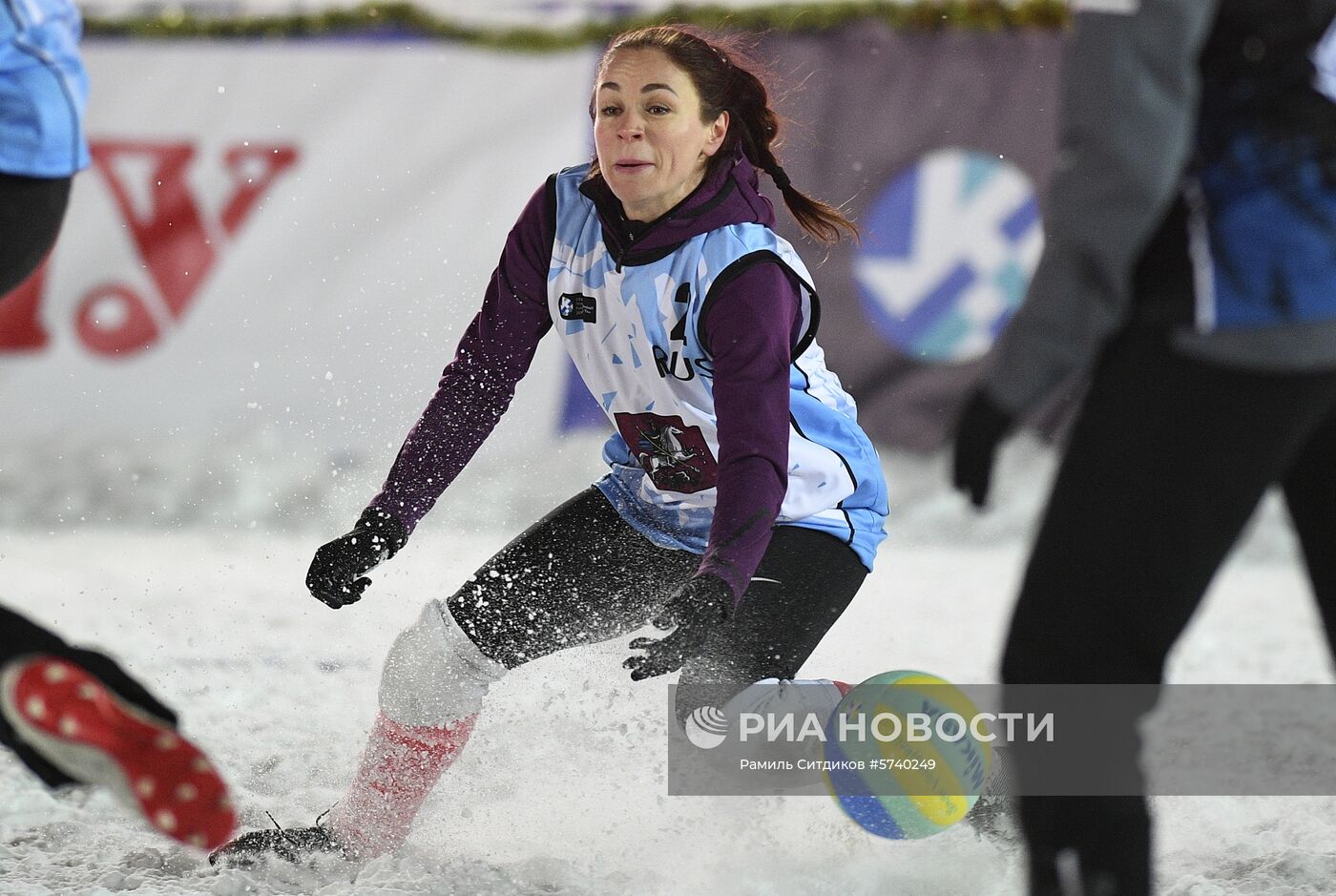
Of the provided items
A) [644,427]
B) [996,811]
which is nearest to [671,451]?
[644,427]

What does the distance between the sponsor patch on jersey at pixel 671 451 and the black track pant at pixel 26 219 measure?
37.1 inches

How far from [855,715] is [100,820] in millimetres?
1341

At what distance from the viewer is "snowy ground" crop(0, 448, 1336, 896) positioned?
2424mm

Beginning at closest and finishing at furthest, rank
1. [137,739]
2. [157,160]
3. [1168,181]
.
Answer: [1168,181]
[137,739]
[157,160]

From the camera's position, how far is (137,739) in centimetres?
179

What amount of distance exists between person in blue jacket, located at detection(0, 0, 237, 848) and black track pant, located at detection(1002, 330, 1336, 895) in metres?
1.00

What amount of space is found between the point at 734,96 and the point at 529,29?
3086 mm

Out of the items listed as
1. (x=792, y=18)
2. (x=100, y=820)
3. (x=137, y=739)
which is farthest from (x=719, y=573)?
(x=792, y=18)

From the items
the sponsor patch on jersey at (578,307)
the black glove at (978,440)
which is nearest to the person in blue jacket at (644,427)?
the sponsor patch on jersey at (578,307)

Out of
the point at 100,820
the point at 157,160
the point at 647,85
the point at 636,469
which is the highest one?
the point at 157,160

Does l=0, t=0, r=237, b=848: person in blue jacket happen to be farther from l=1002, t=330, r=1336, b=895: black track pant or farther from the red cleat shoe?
l=1002, t=330, r=1336, b=895: black track pant

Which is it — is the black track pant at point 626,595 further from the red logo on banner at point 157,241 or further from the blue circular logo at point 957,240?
the red logo on banner at point 157,241

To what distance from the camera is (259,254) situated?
5312mm

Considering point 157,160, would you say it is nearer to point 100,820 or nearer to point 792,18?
point 792,18
